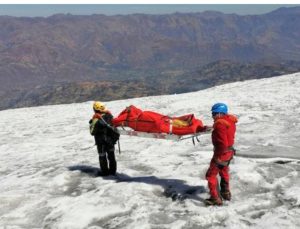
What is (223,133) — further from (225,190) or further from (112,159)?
(112,159)

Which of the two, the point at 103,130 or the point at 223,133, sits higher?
the point at 223,133

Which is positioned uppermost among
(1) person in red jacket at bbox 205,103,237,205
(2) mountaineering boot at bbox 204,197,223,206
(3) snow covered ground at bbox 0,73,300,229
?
(1) person in red jacket at bbox 205,103,237,205

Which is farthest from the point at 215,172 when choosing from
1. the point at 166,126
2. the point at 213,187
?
the point at 166,126

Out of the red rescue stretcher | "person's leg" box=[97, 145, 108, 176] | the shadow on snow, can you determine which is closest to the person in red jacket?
the shadow on snow

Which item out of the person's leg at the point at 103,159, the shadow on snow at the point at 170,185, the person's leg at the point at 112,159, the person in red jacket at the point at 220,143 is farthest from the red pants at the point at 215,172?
the person's leg at the point at 103,159

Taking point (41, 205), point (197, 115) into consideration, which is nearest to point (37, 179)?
point (41, 205)

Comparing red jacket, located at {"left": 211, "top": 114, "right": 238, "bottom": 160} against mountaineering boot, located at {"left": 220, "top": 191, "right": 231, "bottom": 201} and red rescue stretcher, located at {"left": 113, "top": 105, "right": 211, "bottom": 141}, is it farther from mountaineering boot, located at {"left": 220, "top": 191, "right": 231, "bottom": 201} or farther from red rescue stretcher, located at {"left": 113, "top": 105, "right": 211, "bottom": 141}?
red rescue stretcher, located at {"left": 113, "top": 105, "right": 211, "bottom": 141}

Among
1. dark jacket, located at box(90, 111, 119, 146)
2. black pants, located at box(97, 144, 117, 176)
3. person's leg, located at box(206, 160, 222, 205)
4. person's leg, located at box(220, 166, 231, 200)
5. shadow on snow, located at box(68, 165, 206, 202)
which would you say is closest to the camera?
person's leg, located at box(206, 160, 222, 205)
